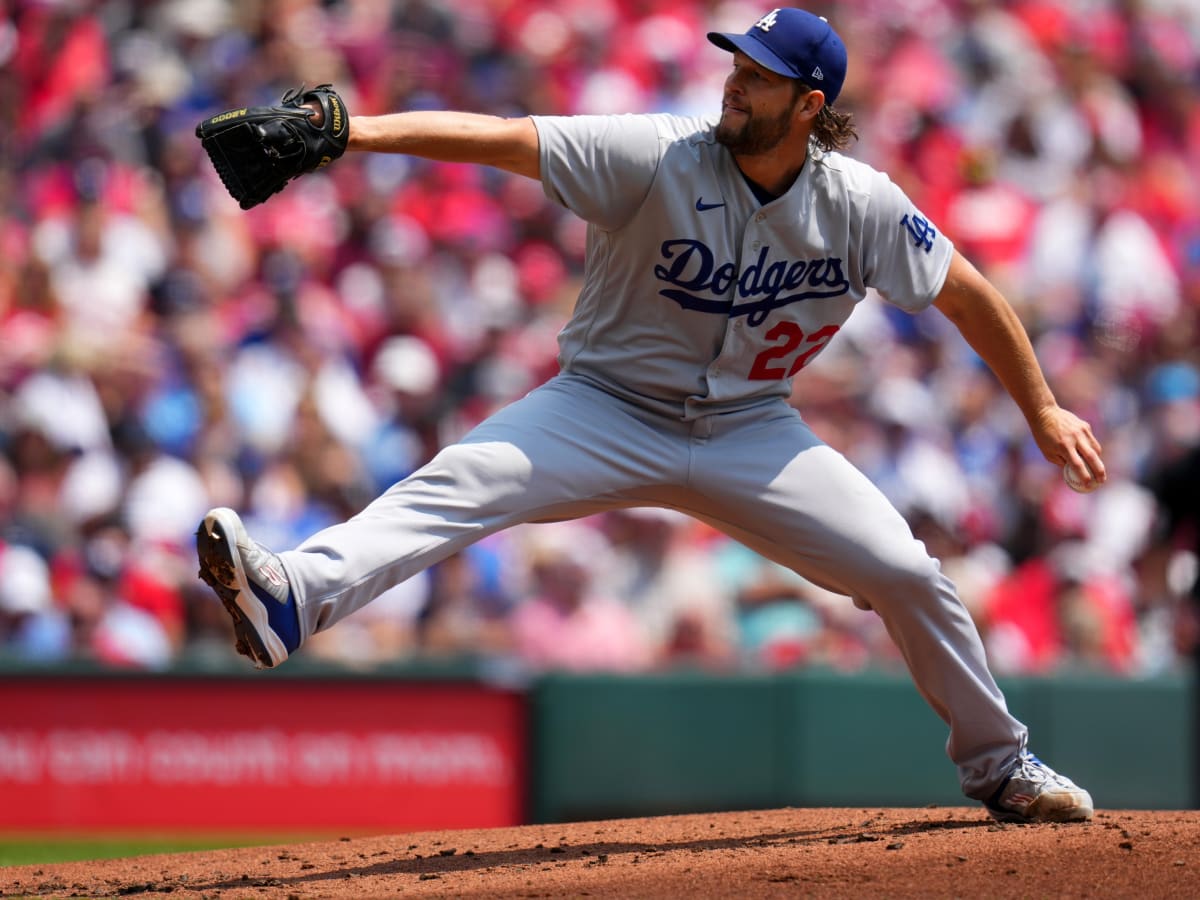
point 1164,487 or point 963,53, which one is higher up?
point 963,53

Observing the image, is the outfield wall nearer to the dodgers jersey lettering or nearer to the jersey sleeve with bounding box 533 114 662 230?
the dodgers jersey lettering

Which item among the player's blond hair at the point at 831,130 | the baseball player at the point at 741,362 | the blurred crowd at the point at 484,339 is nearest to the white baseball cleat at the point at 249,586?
→ the baseball player at the point at 741,362

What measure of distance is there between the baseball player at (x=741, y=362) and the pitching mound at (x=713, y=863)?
39 cm

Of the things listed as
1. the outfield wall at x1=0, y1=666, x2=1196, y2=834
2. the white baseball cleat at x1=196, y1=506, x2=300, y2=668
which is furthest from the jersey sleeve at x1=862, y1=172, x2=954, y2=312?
the outfield wall at x1=0, y1=666, x2=1196, y2=834

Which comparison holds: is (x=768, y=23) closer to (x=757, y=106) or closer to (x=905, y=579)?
(x=757, y=106)

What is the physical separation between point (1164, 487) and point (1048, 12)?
6.45 meters

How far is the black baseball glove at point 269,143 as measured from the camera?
396cm

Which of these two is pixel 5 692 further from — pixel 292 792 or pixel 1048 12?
pixel 1048 12

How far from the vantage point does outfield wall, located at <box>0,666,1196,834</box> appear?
7.78m

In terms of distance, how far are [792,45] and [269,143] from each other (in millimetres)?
1298

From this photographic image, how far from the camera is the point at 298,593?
399 cm

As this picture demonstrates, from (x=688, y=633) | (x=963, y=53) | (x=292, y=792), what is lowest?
(x=292, y=792)

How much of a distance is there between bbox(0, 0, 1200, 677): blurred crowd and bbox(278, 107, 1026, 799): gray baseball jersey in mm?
3571

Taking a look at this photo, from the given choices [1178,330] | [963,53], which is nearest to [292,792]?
[1178,330]
